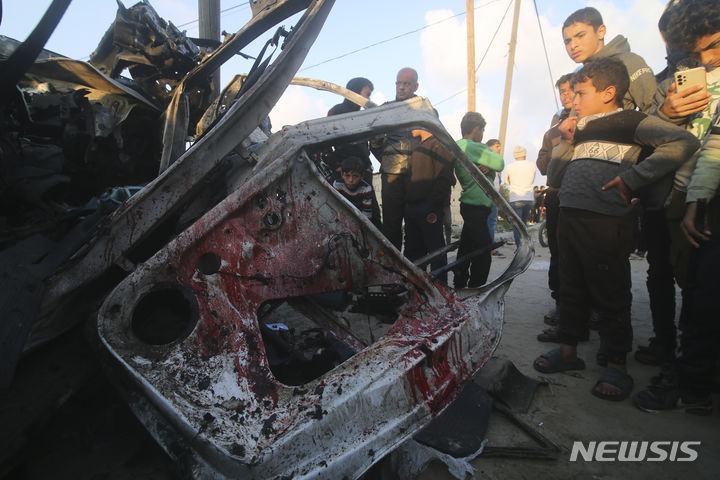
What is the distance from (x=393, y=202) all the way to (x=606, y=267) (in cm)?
179

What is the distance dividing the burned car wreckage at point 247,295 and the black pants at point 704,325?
79 cm

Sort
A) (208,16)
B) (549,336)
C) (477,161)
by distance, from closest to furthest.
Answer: (549,336) < (477,161) < (208,16)

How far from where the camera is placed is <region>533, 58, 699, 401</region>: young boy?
1.81 metres

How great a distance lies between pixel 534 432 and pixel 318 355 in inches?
41.8

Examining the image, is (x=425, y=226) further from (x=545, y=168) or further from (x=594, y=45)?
(x=594, y=45)

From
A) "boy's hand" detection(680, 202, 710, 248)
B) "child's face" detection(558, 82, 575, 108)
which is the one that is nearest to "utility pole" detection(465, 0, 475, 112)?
"child's face" detection(558, 82, 575, 108)

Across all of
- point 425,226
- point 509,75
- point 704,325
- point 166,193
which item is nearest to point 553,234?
point 425,226

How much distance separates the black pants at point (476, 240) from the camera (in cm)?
309

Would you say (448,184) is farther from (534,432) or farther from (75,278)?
(75,278)

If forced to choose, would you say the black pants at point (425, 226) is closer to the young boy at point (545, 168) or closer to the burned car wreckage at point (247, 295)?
the young boy at point (545, 168)

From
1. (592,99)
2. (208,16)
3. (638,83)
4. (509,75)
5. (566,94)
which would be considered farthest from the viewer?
(509,75)

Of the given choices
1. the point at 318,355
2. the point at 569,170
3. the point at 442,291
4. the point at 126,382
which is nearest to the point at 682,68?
the point at 569,170

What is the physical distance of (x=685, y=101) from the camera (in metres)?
1.76

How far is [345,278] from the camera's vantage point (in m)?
1.40
